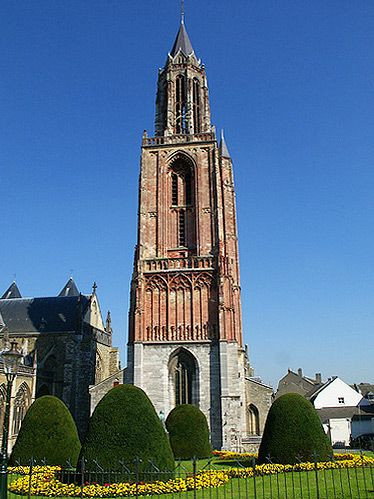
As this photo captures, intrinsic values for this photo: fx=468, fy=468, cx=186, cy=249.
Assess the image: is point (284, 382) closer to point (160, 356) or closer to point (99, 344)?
point (99, 344)

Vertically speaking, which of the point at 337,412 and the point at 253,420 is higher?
the point at 337,412

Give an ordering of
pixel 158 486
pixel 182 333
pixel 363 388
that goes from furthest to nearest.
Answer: pixel 363 388 → pixel 182 333 → pixel 158 486

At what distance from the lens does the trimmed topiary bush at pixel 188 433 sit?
24.4 m

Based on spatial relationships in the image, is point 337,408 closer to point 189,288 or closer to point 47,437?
point 189,288

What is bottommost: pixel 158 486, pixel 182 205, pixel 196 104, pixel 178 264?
pixel 158 486

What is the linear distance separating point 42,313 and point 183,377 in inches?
766

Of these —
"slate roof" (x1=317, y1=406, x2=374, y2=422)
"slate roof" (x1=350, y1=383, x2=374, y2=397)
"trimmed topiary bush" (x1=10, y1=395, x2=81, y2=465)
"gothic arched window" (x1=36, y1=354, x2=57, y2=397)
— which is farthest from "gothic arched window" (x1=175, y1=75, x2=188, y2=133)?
"slate roof" (x1=350, y1=383, x2=374, y2=397)

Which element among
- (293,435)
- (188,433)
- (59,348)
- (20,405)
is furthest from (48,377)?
(293,435)

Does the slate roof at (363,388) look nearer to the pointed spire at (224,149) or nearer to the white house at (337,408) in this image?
the white house at (337,408)

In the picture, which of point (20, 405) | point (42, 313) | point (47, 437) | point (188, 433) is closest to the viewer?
point (47, 437)

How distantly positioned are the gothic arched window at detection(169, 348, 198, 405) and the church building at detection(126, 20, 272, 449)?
7 cm

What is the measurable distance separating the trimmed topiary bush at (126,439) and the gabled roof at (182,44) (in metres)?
38.1

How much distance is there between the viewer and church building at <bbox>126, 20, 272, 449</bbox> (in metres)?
31.8

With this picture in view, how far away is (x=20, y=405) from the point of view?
37375mm
